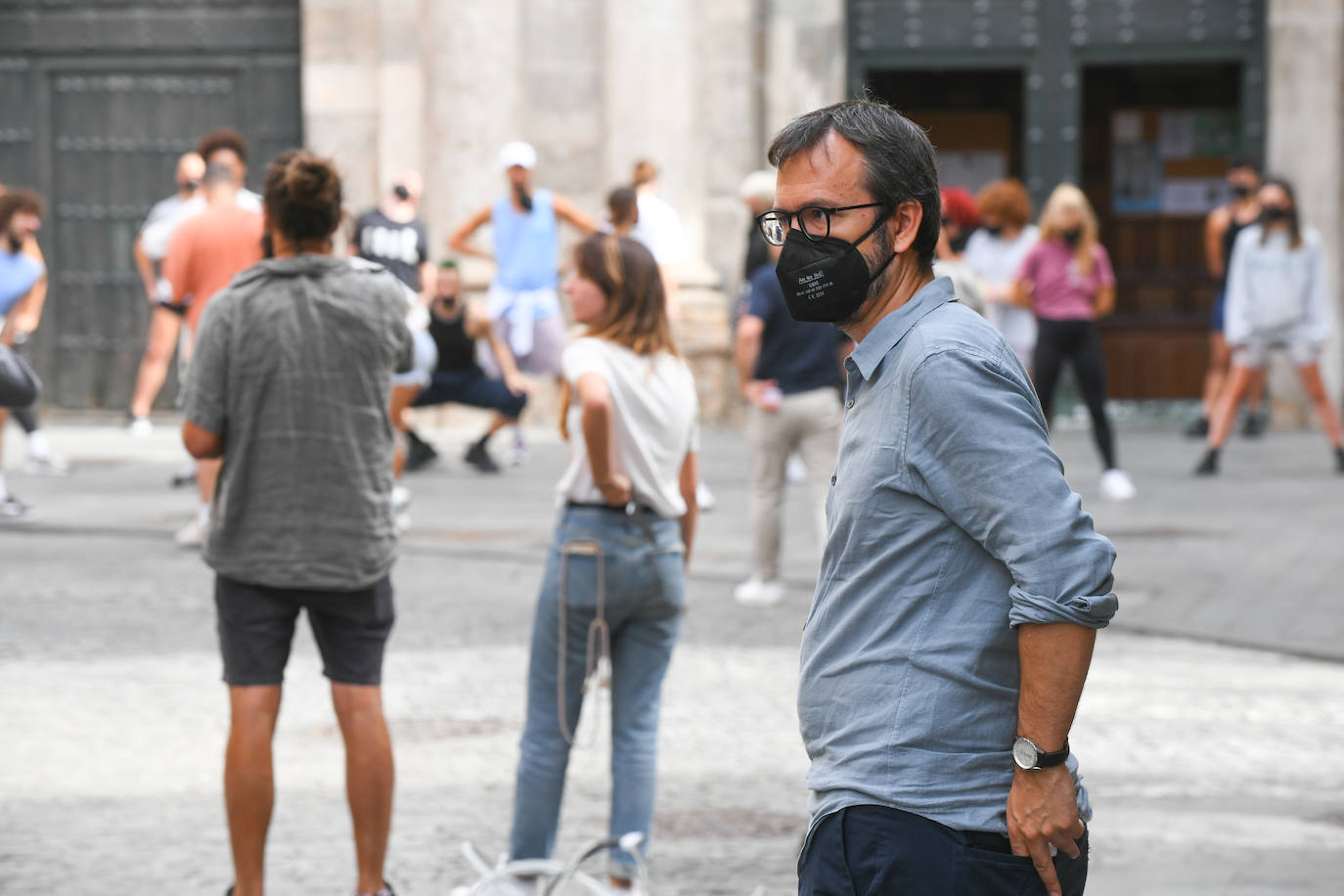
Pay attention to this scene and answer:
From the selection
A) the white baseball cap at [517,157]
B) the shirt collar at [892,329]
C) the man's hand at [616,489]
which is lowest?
the man's hand at [616,489]

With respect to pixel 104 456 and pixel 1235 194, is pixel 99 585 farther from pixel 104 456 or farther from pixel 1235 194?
pixel 1235 194

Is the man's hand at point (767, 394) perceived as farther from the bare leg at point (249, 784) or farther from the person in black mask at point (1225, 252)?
the person in black mask at point (1225, 252)

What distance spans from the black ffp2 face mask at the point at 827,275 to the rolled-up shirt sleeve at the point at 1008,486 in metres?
0.20

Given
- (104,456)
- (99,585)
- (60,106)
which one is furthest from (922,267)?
(60,106)

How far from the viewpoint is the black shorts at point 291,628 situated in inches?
188

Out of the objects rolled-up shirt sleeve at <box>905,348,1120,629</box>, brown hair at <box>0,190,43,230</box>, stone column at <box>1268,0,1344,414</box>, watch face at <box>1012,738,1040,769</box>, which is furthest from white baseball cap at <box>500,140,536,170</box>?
watch face at <box>1012,738,1040,769</box>

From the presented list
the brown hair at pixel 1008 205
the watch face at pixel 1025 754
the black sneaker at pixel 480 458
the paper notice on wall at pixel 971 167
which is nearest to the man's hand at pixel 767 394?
the brown hair at pixel 1008 205

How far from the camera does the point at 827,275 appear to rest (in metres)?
2.79

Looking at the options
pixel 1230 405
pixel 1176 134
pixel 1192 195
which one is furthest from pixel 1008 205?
pixel 1176 134

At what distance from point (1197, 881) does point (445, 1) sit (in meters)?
13.4

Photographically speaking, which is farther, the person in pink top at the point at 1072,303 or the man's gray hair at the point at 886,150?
the person in pink top at the point at 1072,303

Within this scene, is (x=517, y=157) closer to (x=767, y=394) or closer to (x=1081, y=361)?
(x=1081, y=361)

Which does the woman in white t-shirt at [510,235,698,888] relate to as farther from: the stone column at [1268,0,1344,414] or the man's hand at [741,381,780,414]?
the stone column at [1268,0,1344,414]

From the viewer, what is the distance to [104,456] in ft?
48.8
